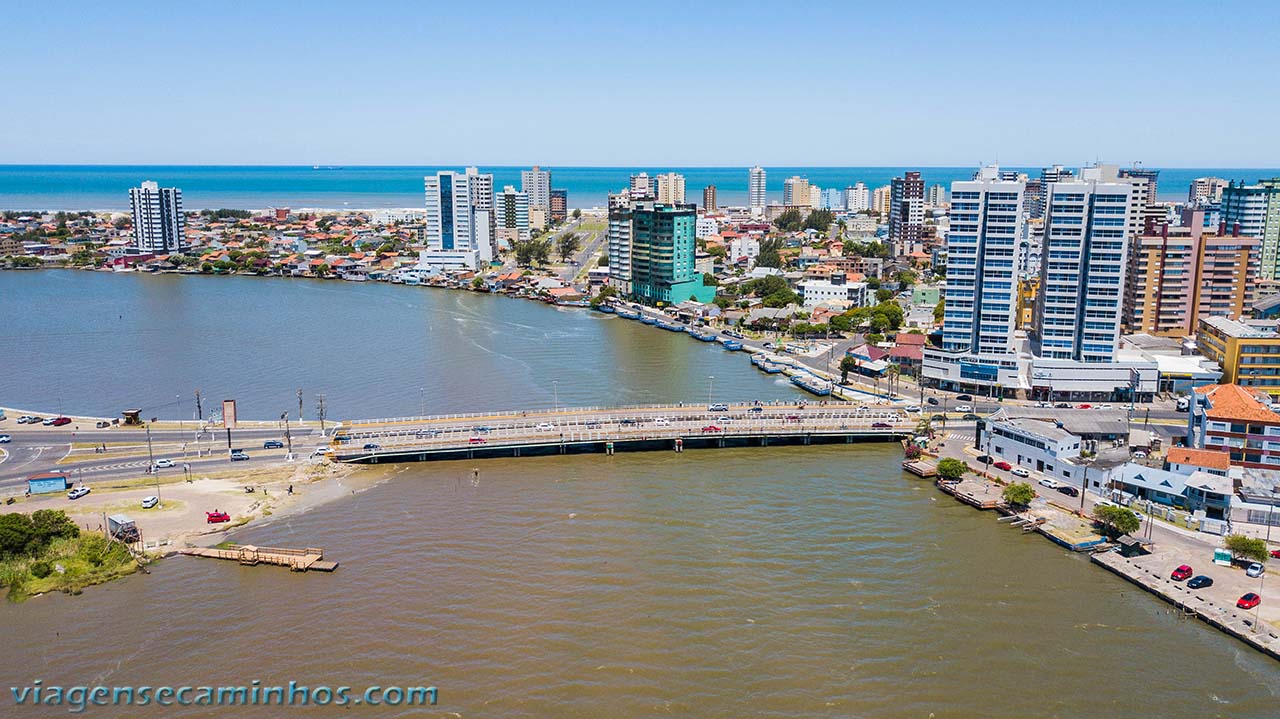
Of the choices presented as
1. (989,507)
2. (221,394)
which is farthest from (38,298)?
(989,507)

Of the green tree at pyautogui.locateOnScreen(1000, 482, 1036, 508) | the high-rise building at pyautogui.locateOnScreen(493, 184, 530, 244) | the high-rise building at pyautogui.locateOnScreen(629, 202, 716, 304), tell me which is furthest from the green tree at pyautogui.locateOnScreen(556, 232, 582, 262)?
the green tree at pyautogui.locateOnScreen(1000, 482, 1036, 508)

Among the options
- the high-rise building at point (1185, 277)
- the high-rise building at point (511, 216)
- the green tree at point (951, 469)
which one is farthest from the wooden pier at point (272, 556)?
the high-rise building at point (511, 216)

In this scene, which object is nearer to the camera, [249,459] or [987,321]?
[249,459]

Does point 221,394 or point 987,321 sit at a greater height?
point 987,321

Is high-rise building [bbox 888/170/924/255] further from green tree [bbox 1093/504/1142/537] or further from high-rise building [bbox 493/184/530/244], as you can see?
green tree [bbox 1093/504/1142/537]

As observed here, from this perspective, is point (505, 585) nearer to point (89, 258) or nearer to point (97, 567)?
point (97, 567)

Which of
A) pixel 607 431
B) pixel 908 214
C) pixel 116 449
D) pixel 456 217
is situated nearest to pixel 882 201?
pixel 908 214

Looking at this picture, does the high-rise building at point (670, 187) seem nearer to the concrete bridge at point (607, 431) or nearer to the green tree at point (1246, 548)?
the concrete bridge at point (607, 431)
